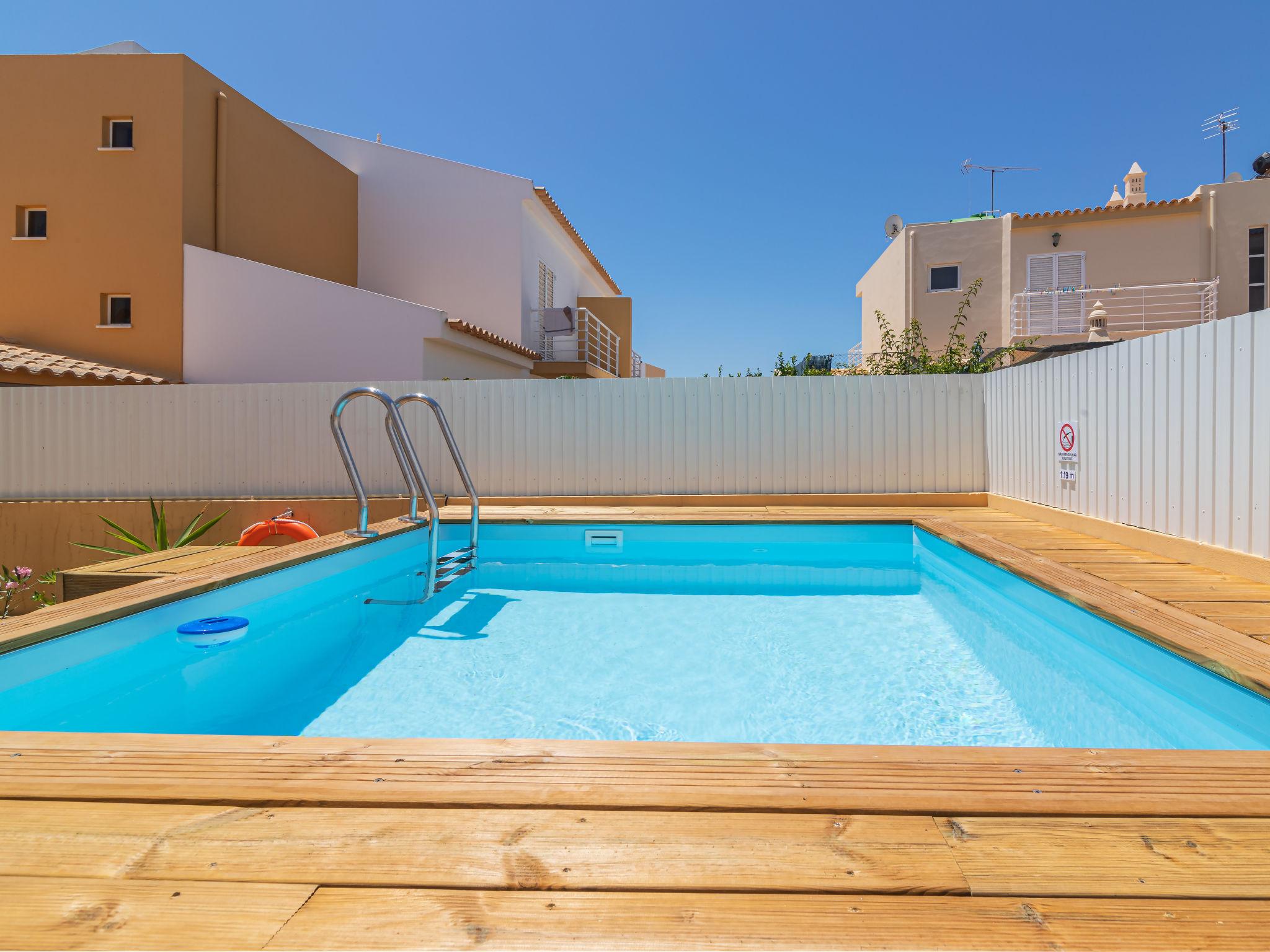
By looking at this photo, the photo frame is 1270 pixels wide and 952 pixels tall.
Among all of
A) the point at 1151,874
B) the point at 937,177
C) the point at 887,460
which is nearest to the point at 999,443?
the point at 887,460

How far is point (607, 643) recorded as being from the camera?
410 cm

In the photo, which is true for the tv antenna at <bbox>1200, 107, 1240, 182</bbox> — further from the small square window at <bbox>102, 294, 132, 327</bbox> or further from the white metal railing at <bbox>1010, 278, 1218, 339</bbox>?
the small square window at <bbox>102, 294, 132, 327</bbox>

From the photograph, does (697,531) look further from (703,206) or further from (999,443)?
(703,206)

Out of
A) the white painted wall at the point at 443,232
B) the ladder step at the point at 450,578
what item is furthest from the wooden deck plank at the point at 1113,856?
the white painted wall at the point at 443,232

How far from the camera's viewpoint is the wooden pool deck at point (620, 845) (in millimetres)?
996

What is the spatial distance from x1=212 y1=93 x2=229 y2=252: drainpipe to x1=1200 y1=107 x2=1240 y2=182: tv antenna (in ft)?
84.4

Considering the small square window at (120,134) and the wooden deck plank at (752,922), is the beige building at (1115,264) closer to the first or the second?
the wooden deck plank at (752,922)

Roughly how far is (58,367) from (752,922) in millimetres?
11642

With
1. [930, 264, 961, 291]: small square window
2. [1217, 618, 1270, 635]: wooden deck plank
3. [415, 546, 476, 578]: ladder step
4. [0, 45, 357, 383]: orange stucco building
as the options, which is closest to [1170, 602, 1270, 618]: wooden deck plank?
[1217, 618, 1270, 635]: wooden deck plank

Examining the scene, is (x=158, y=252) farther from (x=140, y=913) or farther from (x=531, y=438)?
(x=140, y=913)

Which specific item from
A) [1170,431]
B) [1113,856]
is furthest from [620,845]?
[1170,431]

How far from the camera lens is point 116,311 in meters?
10.4

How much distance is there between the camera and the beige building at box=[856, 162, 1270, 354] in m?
14.2

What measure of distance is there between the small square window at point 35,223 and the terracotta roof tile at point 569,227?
8.50 m
